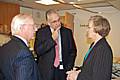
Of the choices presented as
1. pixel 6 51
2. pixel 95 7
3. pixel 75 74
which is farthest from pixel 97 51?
pixel 95 7

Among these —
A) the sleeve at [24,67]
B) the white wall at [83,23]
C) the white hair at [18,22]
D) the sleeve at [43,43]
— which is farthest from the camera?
the white wall at [83,23]

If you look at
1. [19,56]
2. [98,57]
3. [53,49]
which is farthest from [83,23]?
[19,56]

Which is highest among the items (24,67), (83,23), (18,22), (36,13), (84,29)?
(18,22)

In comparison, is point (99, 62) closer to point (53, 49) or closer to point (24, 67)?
point (24, 67)

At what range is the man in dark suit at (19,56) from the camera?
1.57 m

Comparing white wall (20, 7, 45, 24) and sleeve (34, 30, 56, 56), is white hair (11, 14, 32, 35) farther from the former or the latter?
white wall (20, 7, 45, 24)

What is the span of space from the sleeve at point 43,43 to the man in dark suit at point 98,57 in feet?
1.87

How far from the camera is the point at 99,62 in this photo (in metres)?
1.86

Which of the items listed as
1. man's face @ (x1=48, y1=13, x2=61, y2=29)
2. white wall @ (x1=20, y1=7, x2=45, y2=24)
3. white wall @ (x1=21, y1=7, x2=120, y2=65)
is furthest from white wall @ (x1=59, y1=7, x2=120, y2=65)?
man's face @ (x1=48, y1=13, x2=61, y2=29)

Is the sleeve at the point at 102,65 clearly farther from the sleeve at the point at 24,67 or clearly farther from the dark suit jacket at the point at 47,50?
the dark suit jacket at the point at 47,50

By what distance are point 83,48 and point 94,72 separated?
493 cm

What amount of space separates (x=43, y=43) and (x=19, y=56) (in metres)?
0.91

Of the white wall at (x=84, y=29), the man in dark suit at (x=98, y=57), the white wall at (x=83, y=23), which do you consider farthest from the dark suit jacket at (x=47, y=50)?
the white wall at (x=84, y=29)

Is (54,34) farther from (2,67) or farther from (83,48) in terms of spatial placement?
(83,48)
